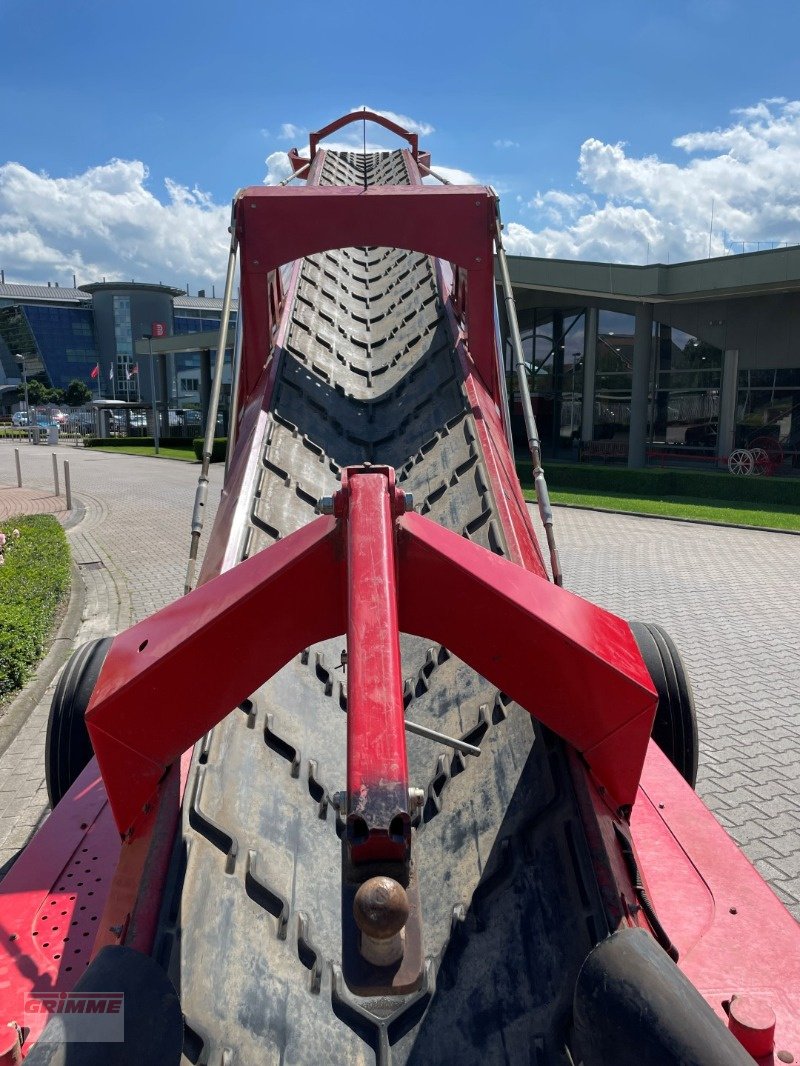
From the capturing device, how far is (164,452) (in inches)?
1308

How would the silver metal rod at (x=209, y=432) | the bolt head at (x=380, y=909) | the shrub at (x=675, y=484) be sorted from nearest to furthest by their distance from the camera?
the bolt head at (x=380, y=909)
the silver metal rod at (x=209, y=432)
the shrub at (x=675, y=484)

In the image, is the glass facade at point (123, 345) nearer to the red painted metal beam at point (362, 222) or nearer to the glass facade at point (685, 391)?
the glass facade at point (685, 391)

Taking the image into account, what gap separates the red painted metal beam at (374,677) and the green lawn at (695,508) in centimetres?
1320

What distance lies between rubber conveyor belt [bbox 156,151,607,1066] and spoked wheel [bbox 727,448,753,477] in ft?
59.7

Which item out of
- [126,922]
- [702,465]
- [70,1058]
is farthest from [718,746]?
[702,465]

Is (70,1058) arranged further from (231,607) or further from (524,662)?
(524,662)

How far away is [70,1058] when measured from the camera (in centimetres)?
134

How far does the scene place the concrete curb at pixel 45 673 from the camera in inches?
221

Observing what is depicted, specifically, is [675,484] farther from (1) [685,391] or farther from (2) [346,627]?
(2) [346,627]

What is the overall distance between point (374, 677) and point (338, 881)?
1276mm

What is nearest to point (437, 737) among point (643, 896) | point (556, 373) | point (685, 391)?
point (643, 896)

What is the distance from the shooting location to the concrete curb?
5.61m

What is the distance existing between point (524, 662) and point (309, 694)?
4.87ft

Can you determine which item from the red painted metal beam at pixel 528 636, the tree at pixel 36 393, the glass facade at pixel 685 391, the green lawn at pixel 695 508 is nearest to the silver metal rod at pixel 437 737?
the red painted metal beam at pixel 528 636
